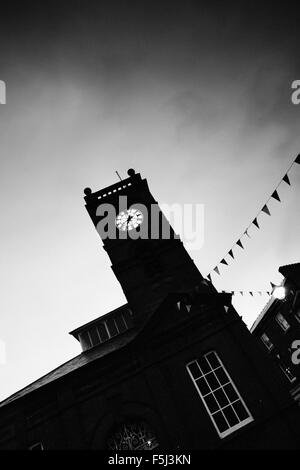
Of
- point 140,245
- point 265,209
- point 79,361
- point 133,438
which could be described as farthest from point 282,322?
point 265,209

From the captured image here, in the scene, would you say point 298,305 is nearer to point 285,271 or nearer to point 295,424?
point 285,271

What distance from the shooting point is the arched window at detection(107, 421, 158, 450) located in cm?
1125

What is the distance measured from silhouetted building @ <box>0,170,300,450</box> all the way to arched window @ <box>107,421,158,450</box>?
33mm

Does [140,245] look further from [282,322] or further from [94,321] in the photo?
[282,322]

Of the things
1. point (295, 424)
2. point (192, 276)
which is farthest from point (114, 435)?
point (192, 276)

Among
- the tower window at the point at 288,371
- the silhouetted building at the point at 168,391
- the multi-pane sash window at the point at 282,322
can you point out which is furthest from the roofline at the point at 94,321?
the tower window at the point at 288,371

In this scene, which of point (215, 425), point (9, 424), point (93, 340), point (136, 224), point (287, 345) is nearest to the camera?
point (215, 425)

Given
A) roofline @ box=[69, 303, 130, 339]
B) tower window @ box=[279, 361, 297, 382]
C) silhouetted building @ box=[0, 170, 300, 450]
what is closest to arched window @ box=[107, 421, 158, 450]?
silhouetted building @ box=[0, 170, 300, 450]

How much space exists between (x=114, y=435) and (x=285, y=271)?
63.6 ft

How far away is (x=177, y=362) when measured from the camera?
12570mm

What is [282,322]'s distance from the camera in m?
28.9

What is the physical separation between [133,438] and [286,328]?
21.7 metres

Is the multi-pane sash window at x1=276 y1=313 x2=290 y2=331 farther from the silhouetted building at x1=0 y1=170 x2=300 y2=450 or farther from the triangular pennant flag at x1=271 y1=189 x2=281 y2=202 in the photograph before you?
the triangular pennant flag at x1=271 y1=189 x2=281 y2=202

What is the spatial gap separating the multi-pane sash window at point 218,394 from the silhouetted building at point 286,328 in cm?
1516
